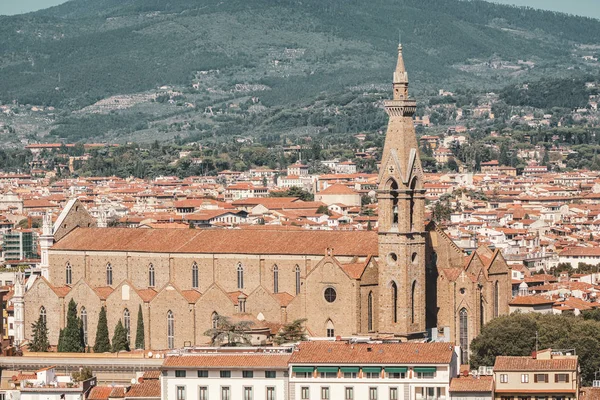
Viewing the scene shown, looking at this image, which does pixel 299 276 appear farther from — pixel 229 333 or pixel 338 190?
pixel 338 190

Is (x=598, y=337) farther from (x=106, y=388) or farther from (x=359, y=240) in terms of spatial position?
(x=106, y=388)

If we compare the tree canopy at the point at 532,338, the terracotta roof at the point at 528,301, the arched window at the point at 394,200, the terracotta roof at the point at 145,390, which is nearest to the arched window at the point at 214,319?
the arched window at the point at 394,200

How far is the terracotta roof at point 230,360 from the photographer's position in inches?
1930

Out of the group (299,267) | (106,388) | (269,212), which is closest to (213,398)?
(106,388)

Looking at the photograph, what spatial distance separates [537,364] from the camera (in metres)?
48.2

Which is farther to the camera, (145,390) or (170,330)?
(170,330)

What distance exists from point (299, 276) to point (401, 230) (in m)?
5.21

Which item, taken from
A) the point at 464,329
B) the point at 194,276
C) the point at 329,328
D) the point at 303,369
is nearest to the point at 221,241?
the point at 194,276

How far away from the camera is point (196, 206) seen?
477 feet

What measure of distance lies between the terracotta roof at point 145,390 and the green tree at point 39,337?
1910 cm

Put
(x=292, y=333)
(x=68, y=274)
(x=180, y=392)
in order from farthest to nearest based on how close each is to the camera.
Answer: (x=68, y=274), (x=292, y=333), (x=180, y=392)

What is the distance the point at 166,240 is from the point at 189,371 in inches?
907

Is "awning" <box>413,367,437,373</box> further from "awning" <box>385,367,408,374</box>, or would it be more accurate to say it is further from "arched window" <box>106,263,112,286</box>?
"arched window" <box>106,263,112,286</box>

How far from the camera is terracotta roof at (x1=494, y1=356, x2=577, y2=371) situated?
4784 cm
